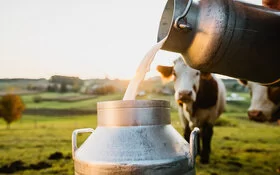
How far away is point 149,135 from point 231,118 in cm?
648

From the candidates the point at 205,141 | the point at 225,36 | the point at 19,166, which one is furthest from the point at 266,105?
the point at 19,166

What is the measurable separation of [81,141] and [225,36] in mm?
4571

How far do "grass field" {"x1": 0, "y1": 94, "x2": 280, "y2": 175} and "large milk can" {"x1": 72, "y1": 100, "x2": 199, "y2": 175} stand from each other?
9.93ft

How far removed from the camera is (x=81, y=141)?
5.46 metres

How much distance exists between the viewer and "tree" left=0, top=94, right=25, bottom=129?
5434 millimetres

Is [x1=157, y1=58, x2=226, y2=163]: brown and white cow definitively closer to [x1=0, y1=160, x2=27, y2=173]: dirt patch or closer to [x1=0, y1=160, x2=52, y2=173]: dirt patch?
[x1=0, y1=160, x2=52, y2=173]: dirt patch

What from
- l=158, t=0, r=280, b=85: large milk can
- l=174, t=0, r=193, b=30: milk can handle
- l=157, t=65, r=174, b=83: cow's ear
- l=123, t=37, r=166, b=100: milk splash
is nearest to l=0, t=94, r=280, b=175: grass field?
l=157, t=65, r=174, b=83: cow's ear

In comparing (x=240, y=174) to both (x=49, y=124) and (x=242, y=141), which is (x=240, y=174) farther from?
(x=49, y=124)

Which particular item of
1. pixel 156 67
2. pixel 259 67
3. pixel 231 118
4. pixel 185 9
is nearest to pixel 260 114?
pixel 156 67

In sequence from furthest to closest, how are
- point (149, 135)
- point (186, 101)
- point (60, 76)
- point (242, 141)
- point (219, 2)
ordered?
point (242, 141), point (60, 76), point (186, 101), point (219, 2), point (149, 135)

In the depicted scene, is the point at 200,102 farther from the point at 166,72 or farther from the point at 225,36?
the point at 225,36

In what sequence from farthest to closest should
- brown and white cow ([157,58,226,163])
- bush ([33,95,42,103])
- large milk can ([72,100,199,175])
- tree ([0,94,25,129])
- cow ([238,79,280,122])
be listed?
bush ([33,95,42,103]), tree ([0,94,25,129]), brown and white cow ([157,58,226,163]), cow ([238,79,280,122]), large milk can ([72,100,199,175])

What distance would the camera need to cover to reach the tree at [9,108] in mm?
5434

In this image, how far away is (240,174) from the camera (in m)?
4.16
